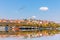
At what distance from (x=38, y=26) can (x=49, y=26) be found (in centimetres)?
612

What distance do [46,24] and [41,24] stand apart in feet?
10.5

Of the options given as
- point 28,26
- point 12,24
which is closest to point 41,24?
point 28,26

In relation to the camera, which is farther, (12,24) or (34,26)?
(34,26)

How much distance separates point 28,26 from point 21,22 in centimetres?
406

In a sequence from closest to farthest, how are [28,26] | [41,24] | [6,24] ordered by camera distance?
[6,24], [28,26], [41,24]

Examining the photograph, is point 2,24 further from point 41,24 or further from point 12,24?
point 41,24

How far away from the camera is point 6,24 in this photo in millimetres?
86188

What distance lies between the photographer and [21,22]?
9600 centimetres

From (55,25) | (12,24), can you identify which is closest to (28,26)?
(12,24)

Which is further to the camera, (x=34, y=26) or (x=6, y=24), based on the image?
(x=34, y=26)

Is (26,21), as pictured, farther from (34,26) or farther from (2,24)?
(2,24)

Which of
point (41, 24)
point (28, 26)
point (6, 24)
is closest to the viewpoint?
point (6, 24)

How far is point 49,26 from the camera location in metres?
101

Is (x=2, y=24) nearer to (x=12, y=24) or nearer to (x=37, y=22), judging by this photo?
(x=12, y=24)
